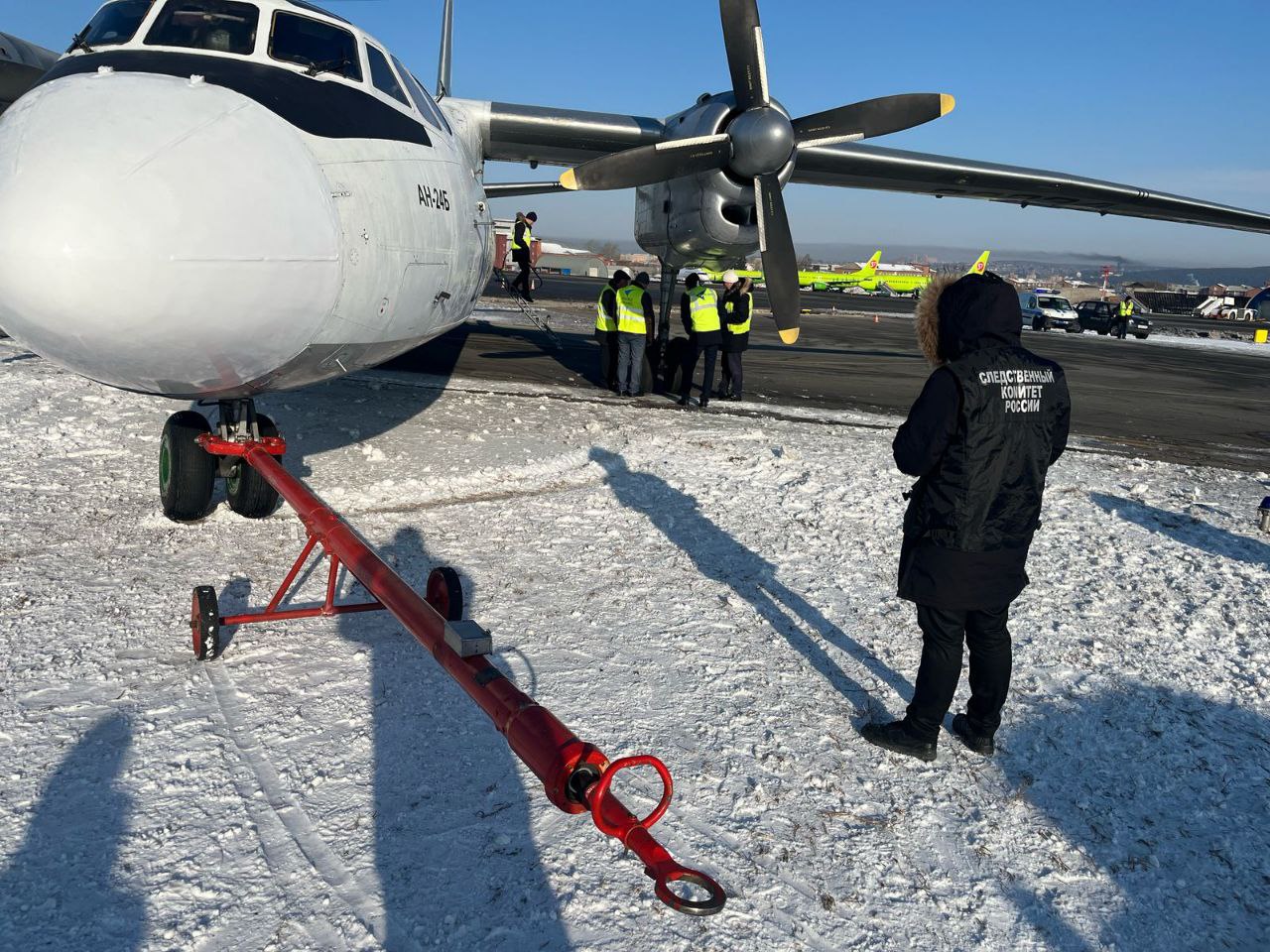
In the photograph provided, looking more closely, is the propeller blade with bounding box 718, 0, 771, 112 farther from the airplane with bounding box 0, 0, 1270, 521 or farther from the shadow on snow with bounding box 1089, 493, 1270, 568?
the shadow on snow with bounding box 1089, 493, 1270, 568

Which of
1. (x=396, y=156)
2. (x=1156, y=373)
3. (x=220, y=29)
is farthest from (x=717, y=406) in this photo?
(x=1156, y=373)

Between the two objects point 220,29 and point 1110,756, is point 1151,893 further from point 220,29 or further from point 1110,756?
point 220,29

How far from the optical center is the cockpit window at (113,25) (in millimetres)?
4797

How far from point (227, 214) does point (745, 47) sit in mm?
8062

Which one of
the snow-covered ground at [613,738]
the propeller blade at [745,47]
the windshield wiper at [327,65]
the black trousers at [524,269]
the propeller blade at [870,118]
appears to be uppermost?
the propeller blade at [745,47]

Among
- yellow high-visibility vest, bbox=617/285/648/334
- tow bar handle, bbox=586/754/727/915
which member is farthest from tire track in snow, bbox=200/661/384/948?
yellow high-visibility vest, bbox=617/285/648/334

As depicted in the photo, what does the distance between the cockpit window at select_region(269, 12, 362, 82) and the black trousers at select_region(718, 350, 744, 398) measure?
667 centimetres

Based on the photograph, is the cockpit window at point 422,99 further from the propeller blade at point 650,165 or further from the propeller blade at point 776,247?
the propeller blade at point 776,247

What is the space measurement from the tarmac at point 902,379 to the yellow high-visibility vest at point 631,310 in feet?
3.38

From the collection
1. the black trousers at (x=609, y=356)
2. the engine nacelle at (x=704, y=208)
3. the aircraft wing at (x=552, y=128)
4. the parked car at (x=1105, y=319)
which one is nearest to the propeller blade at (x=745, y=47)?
the engine nacelle at (x=704, y=208)

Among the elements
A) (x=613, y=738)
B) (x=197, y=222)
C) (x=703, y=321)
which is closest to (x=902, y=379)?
(x=703, y=321)

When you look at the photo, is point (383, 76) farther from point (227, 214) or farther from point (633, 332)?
point (633, 332)

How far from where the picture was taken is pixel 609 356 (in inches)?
488

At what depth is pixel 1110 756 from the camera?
379 cm
